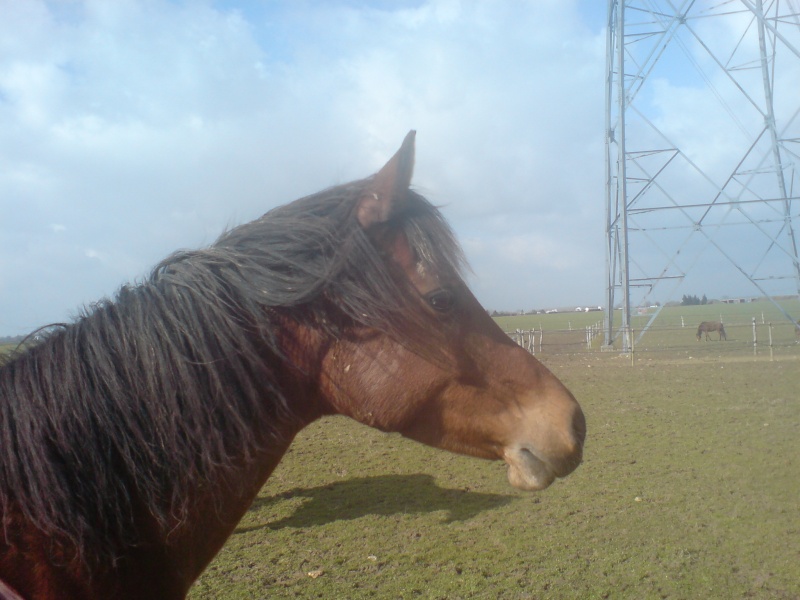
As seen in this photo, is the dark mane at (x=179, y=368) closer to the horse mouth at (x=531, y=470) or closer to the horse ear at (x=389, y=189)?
the horse ear at (x=389, y=189)

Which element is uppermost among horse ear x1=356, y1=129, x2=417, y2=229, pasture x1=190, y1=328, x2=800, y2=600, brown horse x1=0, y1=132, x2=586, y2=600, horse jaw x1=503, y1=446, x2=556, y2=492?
horse ear x1=356, y1=129, x2=417, y2=229

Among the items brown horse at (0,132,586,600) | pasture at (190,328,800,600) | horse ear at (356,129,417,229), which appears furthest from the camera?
pasture at (190,328,800,600)

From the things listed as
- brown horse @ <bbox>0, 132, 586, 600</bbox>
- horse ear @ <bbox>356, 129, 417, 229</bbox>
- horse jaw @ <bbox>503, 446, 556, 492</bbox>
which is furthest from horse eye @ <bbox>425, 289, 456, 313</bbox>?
horse jaw @ <bbox>503, 446, 556, 492</bbox>

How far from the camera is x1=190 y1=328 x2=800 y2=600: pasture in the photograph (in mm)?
4688

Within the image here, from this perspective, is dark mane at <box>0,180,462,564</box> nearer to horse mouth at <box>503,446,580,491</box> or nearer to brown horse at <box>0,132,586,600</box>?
brown horse at <box>0,132,586,600</box>

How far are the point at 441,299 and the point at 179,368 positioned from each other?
824mm

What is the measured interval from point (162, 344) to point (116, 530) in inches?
20.3

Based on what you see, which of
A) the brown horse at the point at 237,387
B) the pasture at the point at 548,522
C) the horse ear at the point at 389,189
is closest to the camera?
the brown horse at the point at 237,387

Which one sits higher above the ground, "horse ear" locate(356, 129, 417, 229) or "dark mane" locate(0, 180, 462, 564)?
"horse ear" locate(356, 129, 417, 229)

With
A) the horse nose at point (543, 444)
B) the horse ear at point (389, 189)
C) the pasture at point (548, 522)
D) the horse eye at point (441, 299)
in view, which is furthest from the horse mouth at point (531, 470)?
the pasture at point (548, 522)

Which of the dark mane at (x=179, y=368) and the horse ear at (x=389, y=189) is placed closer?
the dark mane at (x=179, y=368)

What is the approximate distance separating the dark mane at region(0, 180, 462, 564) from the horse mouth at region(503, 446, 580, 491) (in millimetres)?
521

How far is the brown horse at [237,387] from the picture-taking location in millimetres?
1447

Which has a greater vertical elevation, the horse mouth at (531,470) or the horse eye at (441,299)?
the horse eye at (441,299)
